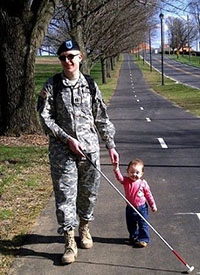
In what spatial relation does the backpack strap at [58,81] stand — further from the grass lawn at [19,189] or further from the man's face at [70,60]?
the grass lawn at [19,189]

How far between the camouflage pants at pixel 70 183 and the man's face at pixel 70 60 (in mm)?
787

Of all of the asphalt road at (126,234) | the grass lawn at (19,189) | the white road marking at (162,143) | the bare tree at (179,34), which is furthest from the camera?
the bare tree at (179,34)

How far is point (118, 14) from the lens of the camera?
93.1 feet

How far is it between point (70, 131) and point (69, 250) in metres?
1.08

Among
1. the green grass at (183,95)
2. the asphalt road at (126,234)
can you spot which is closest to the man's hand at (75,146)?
the asphalt road at (126,234)

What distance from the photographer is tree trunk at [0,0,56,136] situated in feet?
42.2

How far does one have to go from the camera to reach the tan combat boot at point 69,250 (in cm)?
488

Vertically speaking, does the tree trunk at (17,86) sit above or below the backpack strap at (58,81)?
below

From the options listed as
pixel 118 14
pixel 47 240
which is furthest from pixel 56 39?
pixel 47 240

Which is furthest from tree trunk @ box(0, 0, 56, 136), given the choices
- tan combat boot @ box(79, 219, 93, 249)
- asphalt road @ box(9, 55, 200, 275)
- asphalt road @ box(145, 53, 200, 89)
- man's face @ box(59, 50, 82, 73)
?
asphalt road @ box(145, 53, 200, 89)

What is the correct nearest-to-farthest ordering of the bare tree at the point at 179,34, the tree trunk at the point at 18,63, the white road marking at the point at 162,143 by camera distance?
the white road marking at the point at 162,143, the tree trunk at the point at 18,63, the bare tree at the point at 179,34

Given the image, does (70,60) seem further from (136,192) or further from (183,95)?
(183,95)

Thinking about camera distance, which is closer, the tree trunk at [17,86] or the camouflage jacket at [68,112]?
the camouflage jacket at [68,112]

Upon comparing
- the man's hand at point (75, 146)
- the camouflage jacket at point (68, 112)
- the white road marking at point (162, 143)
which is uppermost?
the camouflage jacket at point (68, 112)
